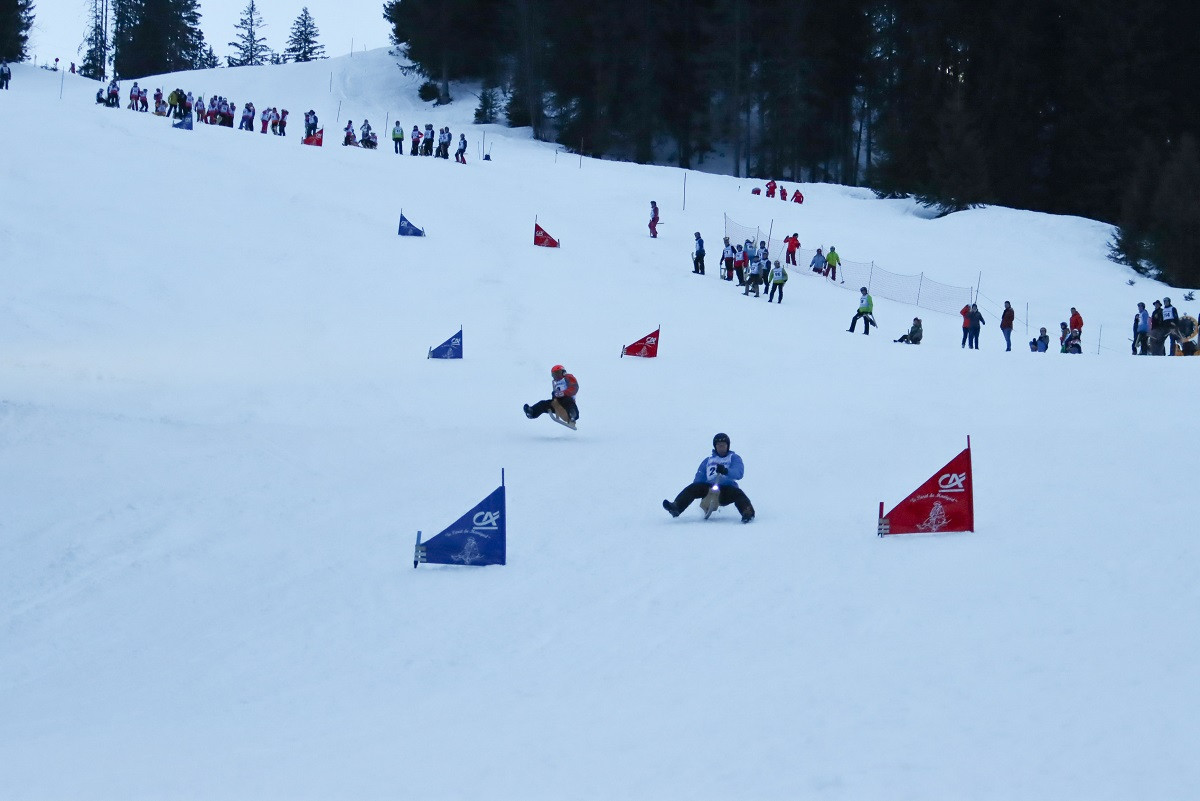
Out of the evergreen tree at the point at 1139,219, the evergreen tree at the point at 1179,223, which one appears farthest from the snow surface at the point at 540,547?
the evergreen tree at the point at 1139,219

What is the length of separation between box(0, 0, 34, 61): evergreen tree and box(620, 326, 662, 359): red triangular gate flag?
55.1 meters

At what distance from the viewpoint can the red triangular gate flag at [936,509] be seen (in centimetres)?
1069

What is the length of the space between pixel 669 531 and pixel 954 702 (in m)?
4.95

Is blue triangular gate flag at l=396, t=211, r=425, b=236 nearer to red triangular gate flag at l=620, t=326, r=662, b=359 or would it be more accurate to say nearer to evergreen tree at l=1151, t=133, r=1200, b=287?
red triangular gate flag at l=620, t=326, r=662, b=359

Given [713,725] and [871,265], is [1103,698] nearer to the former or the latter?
[713,725]

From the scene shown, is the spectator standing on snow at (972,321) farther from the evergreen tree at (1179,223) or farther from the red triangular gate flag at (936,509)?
the evergreen tree at (1179,223)

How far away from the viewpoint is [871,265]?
3481 centimetres

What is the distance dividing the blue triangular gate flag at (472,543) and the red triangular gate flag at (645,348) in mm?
12241

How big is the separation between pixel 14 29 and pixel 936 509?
68509mm

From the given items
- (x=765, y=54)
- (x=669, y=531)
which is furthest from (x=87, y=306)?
(x=765, y=54)

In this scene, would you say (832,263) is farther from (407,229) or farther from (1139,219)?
(1139,219)

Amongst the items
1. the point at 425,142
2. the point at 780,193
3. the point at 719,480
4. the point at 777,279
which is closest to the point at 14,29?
the point at 425,142

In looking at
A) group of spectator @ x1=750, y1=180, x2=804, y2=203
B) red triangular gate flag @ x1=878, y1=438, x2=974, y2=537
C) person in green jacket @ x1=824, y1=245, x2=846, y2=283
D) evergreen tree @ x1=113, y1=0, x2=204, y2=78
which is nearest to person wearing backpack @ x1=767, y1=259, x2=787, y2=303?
person in green jacket @ x1=824, y1=245, x2=846, y2=283

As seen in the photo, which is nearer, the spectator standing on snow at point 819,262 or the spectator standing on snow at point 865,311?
the spectator standing on snow at point 865,311
